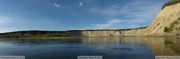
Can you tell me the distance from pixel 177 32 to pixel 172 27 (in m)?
6.06

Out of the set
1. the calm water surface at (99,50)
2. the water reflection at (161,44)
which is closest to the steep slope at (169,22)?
the water reflection at (161,44)

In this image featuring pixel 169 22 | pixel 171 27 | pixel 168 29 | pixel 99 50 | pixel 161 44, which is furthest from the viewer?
pixel 169 22

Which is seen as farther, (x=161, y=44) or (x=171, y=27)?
(x=171, y=27)

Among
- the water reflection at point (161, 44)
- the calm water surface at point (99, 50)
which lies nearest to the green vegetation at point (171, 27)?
the water reflection at point (161, 44)

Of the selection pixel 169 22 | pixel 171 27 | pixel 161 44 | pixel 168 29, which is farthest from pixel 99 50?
pixel 169 22

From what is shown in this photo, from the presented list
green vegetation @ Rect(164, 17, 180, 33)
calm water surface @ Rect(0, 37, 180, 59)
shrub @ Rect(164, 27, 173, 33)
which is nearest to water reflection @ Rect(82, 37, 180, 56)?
calm water surface @ Rect(0, 37, 180, 59)

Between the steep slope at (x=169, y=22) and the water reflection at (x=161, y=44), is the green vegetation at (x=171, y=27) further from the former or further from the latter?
the water reflection at (x=161, y=44)

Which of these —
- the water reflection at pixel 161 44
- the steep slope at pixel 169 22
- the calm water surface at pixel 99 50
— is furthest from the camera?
the steep slope at pixel 169 22

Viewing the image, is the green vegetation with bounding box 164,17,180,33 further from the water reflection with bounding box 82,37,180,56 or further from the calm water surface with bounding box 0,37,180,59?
the calm water surface with bounding box 0,37,180,59

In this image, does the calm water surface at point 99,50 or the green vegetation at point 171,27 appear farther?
the green vegetation at point 171,27

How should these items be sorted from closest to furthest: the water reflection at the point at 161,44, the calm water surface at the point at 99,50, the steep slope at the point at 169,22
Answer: the calm water surface at the point at 99,50 → the water reflection at the point at 161,44 → the steep slope at the point at 169,22

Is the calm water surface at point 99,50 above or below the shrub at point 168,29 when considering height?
below

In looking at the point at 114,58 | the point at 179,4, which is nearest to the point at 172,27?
the point at 179,4

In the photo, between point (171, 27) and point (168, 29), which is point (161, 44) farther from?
point (168, 29)
